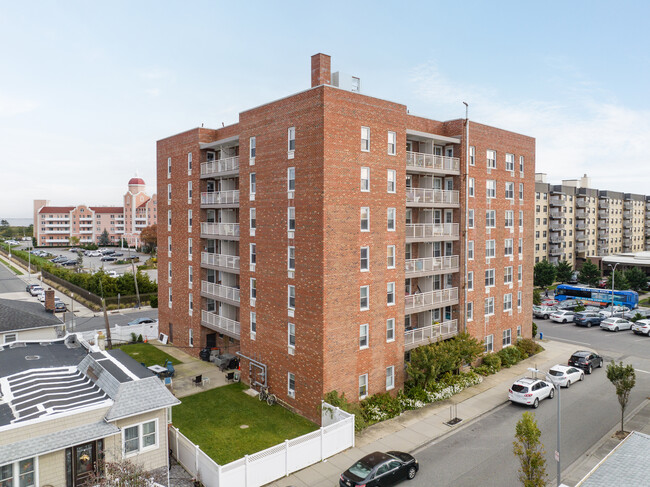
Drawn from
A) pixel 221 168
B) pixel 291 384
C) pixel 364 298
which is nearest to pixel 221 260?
pixel 221 168

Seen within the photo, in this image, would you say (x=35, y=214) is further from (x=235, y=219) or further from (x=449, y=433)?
(x=449, y=433)

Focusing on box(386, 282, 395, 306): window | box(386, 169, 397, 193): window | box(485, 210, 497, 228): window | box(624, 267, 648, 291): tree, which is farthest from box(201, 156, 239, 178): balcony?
box(624, 267, 648, 291): tree

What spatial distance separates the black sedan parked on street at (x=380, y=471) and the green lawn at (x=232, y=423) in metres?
5.04

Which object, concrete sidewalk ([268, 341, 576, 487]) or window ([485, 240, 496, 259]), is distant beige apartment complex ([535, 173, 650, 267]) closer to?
window ([485, 240, 496, 259])

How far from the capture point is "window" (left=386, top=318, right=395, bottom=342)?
2541 cm

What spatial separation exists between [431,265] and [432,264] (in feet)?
0.39

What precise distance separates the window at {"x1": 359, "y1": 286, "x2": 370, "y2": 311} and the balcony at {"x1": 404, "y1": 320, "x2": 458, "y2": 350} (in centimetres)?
491

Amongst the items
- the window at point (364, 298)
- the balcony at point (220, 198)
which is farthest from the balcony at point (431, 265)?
the balcony at point (220, 198)

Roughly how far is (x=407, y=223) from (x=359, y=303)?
833 centimetres

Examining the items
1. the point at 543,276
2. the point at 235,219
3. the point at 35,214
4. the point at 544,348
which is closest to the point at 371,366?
the point at 235,219

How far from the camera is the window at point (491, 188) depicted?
3231 centimetres

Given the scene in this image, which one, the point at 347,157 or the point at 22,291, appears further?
the point at 22,291

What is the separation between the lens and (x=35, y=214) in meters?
149

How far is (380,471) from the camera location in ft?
55.5
